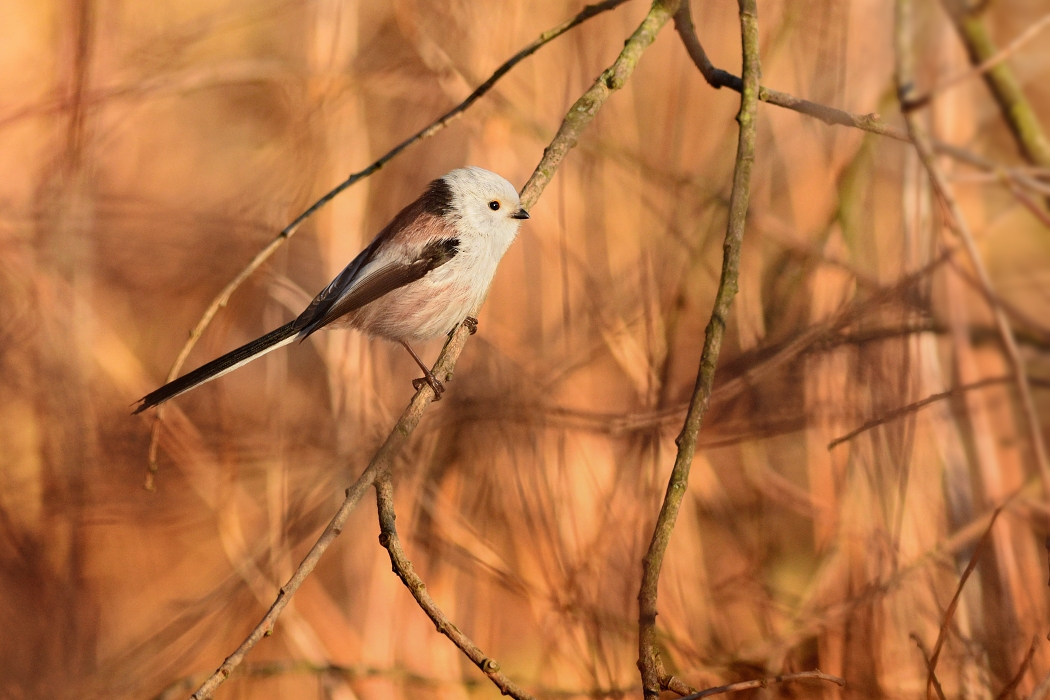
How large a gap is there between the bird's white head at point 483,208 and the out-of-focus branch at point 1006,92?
1188 mm

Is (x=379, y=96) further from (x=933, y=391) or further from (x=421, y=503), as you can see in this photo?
(x=933, y=391)

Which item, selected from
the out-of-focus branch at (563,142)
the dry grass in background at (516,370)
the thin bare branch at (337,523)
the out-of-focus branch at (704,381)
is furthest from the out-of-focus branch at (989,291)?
the thin bare branch at (337,523)

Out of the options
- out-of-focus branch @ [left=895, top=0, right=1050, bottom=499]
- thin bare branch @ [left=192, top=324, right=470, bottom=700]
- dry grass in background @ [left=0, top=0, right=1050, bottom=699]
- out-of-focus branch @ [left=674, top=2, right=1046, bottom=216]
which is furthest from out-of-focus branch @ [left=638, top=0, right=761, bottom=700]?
dry grass in background @ [left=0, top=0, right=1050, bottom=699]

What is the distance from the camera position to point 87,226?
2.20 meters

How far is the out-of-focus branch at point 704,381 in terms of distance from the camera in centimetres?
92

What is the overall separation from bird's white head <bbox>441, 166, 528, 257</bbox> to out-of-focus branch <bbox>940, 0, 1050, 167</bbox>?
1188 millimetres

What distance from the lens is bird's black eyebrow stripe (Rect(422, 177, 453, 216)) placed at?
183cm

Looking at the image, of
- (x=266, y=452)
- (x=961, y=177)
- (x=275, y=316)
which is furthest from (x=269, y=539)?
(x=961, y=177)

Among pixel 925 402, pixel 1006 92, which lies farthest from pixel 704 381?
pixel 1006 92

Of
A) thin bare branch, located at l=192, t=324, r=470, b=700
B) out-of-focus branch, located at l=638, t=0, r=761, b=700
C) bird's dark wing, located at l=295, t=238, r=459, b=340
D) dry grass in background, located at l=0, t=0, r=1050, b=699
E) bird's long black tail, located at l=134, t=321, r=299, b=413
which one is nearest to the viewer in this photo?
thin bare branch, located at l=192, t=324, r=470, b=700

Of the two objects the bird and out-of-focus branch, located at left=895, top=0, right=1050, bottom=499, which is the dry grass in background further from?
out-of-focus branch, located at left=895, top=0, right=1050, bottom=499

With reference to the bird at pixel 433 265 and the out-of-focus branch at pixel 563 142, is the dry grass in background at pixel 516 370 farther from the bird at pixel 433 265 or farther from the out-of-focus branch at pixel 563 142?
the out-of-focus branch at pixel 563 142

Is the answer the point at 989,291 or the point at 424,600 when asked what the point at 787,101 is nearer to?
the point at 989,291

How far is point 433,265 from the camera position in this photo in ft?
5.87
